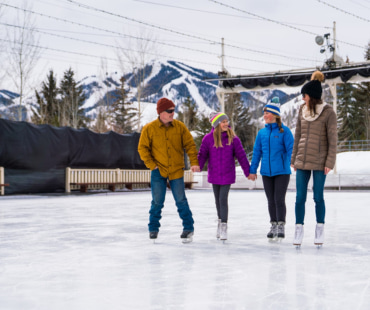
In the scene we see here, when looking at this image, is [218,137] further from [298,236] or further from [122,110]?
[122,110]

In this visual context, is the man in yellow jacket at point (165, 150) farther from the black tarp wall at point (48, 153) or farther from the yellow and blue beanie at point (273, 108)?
the black tarp wall at point (48, 153)

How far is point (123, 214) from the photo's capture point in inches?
358

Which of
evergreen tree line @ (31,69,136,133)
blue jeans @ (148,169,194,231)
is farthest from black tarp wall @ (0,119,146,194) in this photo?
evergreen tree line @ (31,69,136,133)

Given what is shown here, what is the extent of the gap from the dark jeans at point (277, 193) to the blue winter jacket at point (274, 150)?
92mm

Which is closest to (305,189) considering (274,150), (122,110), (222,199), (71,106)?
(274,150)

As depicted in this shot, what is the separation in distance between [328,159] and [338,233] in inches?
70.8

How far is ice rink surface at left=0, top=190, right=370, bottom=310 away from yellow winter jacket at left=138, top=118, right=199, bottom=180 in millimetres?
788

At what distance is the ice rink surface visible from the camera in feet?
9.88

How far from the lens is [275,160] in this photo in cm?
534

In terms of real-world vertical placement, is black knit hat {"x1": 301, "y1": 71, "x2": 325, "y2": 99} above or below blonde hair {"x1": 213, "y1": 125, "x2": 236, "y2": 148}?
above

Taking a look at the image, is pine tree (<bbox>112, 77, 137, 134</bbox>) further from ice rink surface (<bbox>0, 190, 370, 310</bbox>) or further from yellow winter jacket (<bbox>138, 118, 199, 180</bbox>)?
yellow winter jacket (<bbox>138, 118, 199, 180</bbox>)

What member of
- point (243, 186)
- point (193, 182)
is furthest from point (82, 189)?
point (243, 186)

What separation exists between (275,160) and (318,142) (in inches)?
23.6

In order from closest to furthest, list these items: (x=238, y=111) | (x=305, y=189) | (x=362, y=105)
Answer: (x=305, y=189) < (x=362, y=105) < (x=238, y=111)
